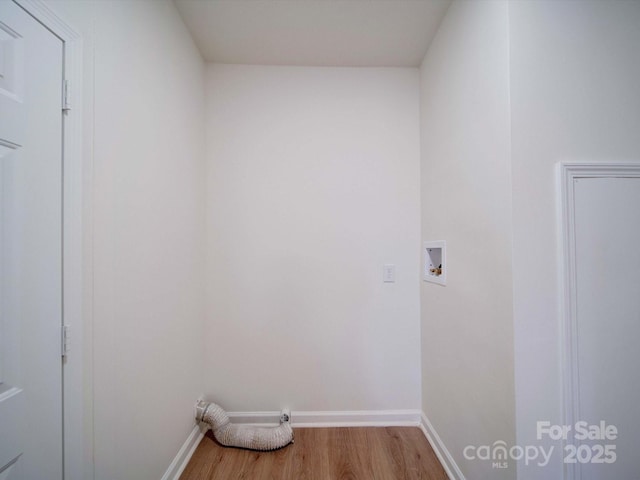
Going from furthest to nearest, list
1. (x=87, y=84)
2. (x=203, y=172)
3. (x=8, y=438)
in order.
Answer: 1. (x=203, y=172)
2. (x=87, y=84)
3. (x=8, y=438)

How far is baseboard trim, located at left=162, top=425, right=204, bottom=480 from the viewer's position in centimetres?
144

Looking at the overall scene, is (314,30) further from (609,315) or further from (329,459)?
(329,459)

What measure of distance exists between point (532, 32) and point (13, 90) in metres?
1.78

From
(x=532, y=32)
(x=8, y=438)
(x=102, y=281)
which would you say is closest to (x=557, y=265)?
(x=532, y=32)

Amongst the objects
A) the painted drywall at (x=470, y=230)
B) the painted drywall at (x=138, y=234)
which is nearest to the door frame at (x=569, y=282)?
the painted drywall at (x=470, y=230)

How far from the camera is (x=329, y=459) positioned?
1.62m

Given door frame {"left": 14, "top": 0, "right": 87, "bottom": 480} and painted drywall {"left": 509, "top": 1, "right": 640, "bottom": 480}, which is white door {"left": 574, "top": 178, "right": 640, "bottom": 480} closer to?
painted drywall {"left": 509, "top": 1, "right": 640, "bottom": 480}

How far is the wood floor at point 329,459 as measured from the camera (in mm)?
1518

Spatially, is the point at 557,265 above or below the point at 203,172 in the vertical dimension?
below

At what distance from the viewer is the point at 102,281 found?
99 centimetres

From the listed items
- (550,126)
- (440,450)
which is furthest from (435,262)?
(440,450)

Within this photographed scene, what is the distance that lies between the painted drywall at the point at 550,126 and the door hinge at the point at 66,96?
5.28ft

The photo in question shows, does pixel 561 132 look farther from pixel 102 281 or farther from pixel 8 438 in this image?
pixel 8 438

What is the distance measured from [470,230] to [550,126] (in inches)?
Answer: 20.5
